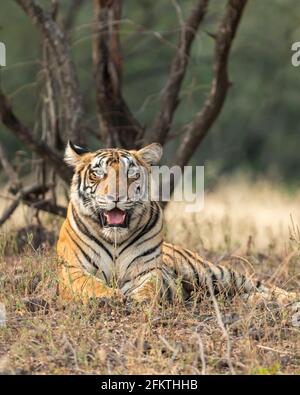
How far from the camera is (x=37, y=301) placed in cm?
632

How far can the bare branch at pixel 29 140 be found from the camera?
31.1ft

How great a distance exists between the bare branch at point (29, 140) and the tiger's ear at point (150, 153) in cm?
252

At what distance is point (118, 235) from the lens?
6.84 m

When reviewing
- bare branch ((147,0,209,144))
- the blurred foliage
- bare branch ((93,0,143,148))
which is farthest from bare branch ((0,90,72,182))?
the blurred foliage

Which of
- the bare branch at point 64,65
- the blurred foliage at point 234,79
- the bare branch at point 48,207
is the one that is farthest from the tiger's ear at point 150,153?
the blurred foliage at point 234,79

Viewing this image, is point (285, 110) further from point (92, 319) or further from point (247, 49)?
point (92, 319)

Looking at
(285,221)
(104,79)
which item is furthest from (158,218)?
(285,221)

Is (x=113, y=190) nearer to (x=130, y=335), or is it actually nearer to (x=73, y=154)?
(x=73, y=154)

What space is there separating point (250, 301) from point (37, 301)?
1267 mm

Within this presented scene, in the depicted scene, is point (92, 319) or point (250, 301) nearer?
point (92, 319)

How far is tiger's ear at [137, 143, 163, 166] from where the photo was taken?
23.6ft

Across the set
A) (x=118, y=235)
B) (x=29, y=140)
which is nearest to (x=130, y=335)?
(x=118, y=235)

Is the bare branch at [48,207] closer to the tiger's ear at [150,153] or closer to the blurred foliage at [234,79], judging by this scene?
the tiger's ear at [150,153]

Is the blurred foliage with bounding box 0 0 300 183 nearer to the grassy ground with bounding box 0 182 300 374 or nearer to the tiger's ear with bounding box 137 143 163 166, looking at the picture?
the tiger's ear with bounding box 137 143 163 166
